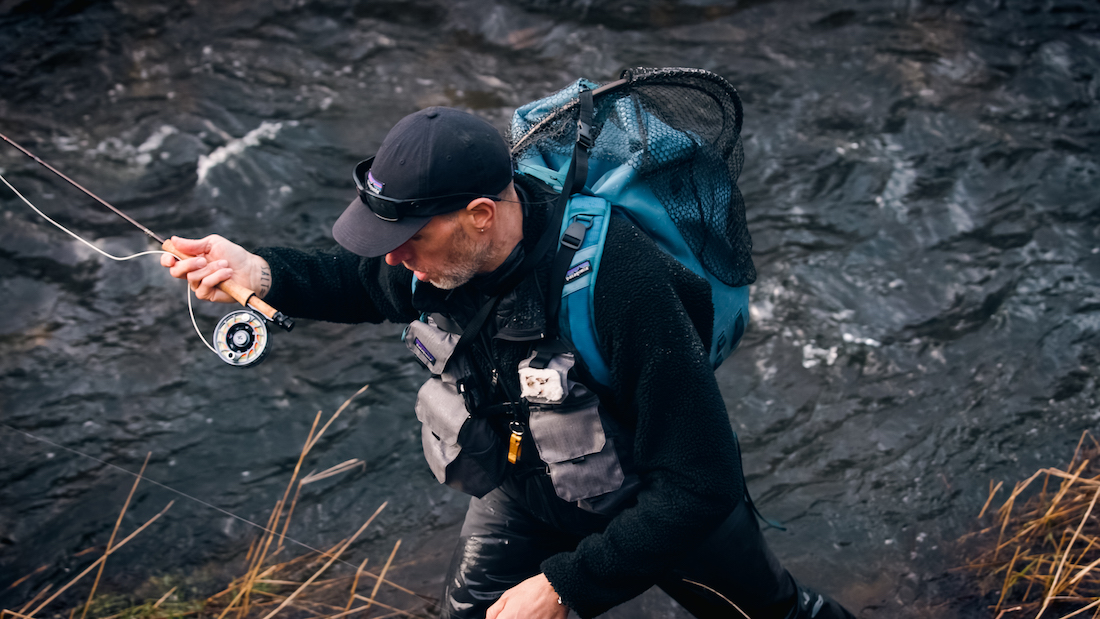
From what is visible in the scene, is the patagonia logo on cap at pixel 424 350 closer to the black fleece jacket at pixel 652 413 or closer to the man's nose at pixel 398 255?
the black fleece jacket at pixel 652 413

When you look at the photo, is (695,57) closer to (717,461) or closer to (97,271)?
(97,271)

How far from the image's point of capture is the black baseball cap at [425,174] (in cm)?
201

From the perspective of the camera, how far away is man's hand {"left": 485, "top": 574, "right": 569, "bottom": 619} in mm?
2164

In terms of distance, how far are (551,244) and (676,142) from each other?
0.46 m

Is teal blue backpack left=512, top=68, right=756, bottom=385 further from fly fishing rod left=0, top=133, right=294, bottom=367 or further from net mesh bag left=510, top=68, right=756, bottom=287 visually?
fly fishing rod left=0, top=133, right=294, bottom=367

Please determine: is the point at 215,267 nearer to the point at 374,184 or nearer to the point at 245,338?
the point at 245,338

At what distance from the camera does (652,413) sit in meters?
2.05

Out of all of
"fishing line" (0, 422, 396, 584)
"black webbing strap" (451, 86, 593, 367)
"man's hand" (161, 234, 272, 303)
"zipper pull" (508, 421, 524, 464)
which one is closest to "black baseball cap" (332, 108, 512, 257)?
"black webbing strap" (451, 86, 593, 367)

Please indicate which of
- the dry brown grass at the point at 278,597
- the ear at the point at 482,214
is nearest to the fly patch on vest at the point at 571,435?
the ear at the point at 482,214

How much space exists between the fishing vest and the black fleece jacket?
9cm

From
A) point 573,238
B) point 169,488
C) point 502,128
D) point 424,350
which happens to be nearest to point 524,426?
point 424,350

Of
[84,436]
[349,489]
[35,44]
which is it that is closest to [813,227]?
[349,489]

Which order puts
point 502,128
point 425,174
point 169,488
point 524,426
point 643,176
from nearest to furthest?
point 425,174 < point 643,176 < point 524,426 < point 169,488 < point 502,128

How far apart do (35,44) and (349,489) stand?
4.70m
